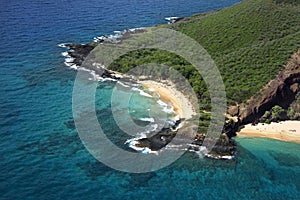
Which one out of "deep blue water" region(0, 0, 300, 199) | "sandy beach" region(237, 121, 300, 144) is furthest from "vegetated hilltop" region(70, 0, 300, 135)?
"deep blue water" region(0, 0, 300, 199)

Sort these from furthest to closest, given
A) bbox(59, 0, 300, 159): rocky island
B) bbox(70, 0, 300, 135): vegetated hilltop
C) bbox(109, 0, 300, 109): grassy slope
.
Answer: bbox(109, 0, 300, 109): grassy slope, bbox(70, 0, 300, 135): vegetated hilltop, bbox(59, 0, 300, 159): rocky island

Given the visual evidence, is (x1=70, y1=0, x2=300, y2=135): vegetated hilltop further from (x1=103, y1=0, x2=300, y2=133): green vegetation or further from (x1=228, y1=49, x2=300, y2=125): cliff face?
(x1=228, y1=49, x2=300, y2=125): cliff face

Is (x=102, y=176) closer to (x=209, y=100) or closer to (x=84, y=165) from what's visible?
(x=84, y=165)

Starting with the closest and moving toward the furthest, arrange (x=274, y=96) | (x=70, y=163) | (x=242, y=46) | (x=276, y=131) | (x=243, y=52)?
1. (x=70, y=163)
2. (x=276, y=131)
3. (x=274, y=96)
4. (x=243, y=52)
5. (x=242, y=46)

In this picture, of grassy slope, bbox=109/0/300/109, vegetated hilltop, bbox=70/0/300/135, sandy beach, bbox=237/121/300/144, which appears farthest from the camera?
grassy slope, bbox=109/0/300/109

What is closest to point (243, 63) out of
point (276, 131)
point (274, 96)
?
point (274, 96)

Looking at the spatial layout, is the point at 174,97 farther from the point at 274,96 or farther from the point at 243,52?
the point at 243,52

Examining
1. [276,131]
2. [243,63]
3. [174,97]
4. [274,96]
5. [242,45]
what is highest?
[242,45]
